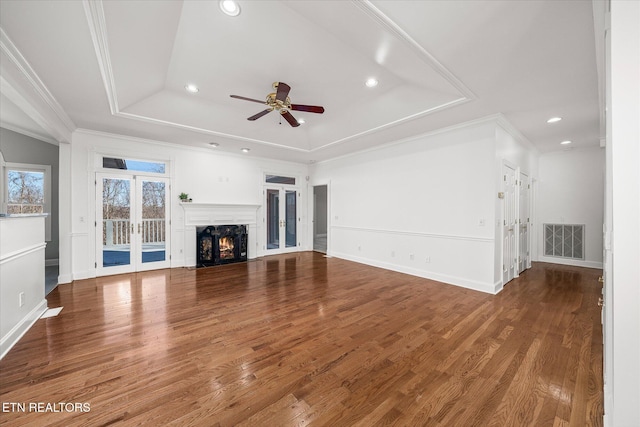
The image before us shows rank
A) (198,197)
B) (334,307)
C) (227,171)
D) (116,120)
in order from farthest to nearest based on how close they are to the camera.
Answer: (227,171) < (198,197) < (116,120) < (334,307)

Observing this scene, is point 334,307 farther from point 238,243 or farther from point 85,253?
point 85,253

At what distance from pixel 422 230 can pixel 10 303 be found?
5.61m

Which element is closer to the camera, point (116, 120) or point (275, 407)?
point (275, 407)

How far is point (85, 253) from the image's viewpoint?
4.66 meters

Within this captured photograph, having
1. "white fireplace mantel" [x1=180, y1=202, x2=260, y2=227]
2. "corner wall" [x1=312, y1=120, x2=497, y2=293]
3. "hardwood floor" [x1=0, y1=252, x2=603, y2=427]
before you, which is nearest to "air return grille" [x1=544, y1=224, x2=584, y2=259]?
"hardwood floor" [x1=0, y1=252, x2=603, y2=427]

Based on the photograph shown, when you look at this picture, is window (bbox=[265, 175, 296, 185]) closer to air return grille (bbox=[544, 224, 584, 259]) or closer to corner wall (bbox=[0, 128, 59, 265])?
corner wall (bbox=[0, 128, 59, 265])

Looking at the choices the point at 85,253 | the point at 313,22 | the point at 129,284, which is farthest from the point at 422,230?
the point at 85,253

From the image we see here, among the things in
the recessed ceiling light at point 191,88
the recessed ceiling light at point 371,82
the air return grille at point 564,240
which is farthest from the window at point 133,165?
the air return grille at point 564,240

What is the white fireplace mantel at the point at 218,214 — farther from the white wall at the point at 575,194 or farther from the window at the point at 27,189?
the white wall at the point at 575,194

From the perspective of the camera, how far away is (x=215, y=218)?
597 cm

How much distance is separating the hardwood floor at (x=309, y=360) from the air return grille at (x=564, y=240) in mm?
2788

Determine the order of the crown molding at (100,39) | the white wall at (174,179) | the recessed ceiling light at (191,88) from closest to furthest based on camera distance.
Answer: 1. the crown molding at (100,39)
2. the recessed ceiling light at (191,88)
3. the white wall at (174,179)

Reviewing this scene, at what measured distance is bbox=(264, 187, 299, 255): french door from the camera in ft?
23.6

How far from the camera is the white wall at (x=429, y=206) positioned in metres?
4.04
